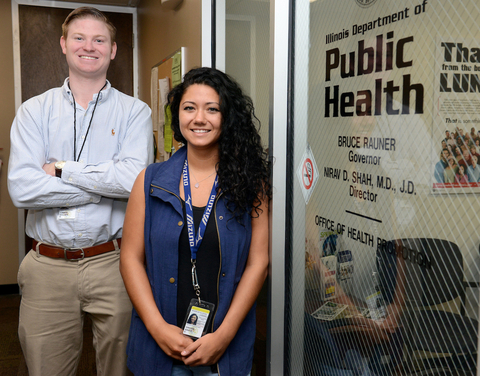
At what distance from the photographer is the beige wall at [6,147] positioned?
4.08 m

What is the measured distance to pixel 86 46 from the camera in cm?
177

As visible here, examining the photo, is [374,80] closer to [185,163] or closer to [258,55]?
[185,163]

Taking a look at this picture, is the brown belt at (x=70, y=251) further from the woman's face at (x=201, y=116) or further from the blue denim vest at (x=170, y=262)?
the woman's face at (x=201, y=116)

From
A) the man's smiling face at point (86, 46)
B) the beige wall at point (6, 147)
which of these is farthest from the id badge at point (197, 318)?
the beige wall at point (6, 147)

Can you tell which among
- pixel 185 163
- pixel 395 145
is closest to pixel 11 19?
pixel 185 163

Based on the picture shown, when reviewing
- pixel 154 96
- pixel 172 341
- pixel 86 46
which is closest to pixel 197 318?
pixel 172 341

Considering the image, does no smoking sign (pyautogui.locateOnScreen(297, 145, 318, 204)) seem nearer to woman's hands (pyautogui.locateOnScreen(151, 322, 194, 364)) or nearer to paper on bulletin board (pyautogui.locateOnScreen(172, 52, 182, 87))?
woman's hands (pyautogui.locateOnScreen(151, 322, 194, 364))

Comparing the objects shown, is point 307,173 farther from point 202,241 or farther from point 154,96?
point 154,96

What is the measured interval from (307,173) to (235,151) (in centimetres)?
25

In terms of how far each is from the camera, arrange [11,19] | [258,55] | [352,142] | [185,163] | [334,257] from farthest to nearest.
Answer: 1. [11,19]
2. [258,55]
3. [185,163]
4. [334,257]
5. [352,142]

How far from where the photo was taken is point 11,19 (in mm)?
4105

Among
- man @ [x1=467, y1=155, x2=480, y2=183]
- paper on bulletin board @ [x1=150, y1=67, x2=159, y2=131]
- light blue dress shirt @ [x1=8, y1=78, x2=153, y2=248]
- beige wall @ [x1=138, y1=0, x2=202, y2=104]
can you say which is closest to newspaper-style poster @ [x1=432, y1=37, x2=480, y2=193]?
man @ [x1=467, y1=155, x2=480, y2=183]

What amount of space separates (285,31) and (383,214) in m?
0.78

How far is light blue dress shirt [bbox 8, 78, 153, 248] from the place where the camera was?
1671mm
